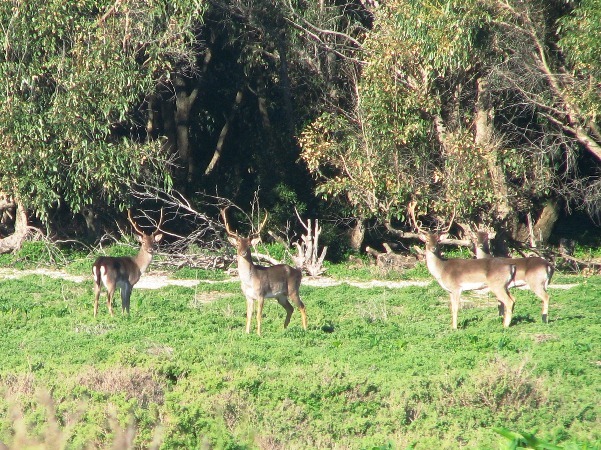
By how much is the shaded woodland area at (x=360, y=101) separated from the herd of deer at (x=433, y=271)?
4.45 m

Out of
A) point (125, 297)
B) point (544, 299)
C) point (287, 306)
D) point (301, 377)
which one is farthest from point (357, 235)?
point (301, 377)

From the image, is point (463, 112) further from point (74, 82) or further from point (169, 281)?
point (74, 82)

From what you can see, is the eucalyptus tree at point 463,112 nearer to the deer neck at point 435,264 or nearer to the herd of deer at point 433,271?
the deer neck at point 435,264

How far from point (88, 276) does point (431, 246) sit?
6.90 meters

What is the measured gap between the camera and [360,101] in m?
18.7

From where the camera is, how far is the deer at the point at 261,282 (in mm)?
12430

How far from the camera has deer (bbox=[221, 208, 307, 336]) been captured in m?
12.4

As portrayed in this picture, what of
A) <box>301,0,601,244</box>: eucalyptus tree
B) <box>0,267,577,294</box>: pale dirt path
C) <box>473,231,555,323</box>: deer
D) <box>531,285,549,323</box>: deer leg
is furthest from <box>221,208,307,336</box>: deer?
<box>301,0,601,244</box>: eucalyptus tree

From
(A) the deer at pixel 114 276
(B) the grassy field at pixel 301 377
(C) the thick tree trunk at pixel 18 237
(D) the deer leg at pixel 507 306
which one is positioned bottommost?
(B) the grassy field at pixel 301 377

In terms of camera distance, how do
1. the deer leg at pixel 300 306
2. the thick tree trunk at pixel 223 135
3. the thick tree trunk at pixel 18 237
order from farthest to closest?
the thick tree trunk at pixel 223 135, the thick tree trunk at pixel 18 237, the deer leg at pixel 300 306

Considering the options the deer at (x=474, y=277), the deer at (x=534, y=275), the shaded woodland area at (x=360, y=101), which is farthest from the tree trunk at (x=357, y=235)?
the deer at (x=534, y=275)

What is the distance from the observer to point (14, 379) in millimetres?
9453

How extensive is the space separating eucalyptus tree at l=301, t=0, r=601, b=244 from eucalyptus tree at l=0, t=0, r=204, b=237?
12.6 ft

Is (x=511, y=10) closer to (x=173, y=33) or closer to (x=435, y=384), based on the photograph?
(x=173, y=33)
